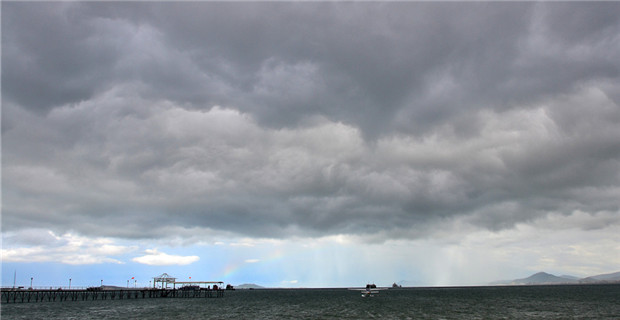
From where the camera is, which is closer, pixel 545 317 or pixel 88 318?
pixel 545 317

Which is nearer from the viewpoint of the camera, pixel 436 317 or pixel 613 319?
pixel 613 319

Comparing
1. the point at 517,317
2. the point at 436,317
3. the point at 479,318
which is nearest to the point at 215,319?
the point at 436,317

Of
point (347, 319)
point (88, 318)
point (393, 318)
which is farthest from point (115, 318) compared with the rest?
point (393, 318)

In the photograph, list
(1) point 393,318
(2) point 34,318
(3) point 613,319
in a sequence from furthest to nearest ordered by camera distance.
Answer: (2) point 34,318, (1) point 393,318, (3) point 613,319

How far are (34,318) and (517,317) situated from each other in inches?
4040

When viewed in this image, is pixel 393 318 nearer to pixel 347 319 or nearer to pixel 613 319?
pixel 347 319

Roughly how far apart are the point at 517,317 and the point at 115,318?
85.6 meters

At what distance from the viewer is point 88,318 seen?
3543 inches

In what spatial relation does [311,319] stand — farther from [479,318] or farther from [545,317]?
[545,317]

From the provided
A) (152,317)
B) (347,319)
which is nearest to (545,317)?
(347,319)

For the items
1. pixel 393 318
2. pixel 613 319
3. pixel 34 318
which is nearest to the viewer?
pixel 613 319

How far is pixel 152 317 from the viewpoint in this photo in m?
90.9

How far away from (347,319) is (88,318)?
5699cm

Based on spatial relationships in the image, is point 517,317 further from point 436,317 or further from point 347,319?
point 347,319
